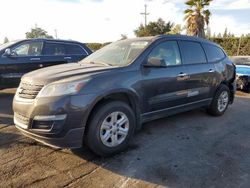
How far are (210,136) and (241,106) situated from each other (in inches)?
119

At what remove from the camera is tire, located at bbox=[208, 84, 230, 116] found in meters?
6.05

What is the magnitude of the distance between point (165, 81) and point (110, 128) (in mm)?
1384

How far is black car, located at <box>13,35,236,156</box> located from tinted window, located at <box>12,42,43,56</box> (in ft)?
11.6

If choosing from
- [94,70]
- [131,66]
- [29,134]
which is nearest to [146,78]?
[131,66]

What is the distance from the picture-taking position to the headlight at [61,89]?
3.51 metres

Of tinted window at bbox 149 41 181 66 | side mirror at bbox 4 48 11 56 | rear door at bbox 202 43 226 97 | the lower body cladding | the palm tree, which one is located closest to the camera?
the lower body cladding

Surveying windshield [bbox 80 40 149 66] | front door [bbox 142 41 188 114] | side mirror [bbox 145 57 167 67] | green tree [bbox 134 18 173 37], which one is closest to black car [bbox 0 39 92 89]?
windshield [bbox 80 40 149 66]

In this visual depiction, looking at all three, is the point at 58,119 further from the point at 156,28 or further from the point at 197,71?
the point at 156,28

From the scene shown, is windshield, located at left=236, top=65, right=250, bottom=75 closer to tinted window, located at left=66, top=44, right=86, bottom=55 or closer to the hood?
tinted window, located at left=66, top=44, right=86, bottom=55

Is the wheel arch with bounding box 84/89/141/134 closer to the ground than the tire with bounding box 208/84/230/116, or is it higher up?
higher up

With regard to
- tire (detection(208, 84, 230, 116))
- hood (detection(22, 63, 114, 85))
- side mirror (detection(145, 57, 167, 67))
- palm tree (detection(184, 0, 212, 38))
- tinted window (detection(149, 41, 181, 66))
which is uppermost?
palm tree (detection(184, 0, 212, 38))

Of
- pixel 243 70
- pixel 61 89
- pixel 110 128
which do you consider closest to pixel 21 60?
pixel 61 89

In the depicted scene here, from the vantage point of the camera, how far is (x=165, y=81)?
4.68 meters

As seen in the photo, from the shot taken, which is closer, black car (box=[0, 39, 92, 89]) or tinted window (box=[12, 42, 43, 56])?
black car (box=[0, 39, 92, 89])
